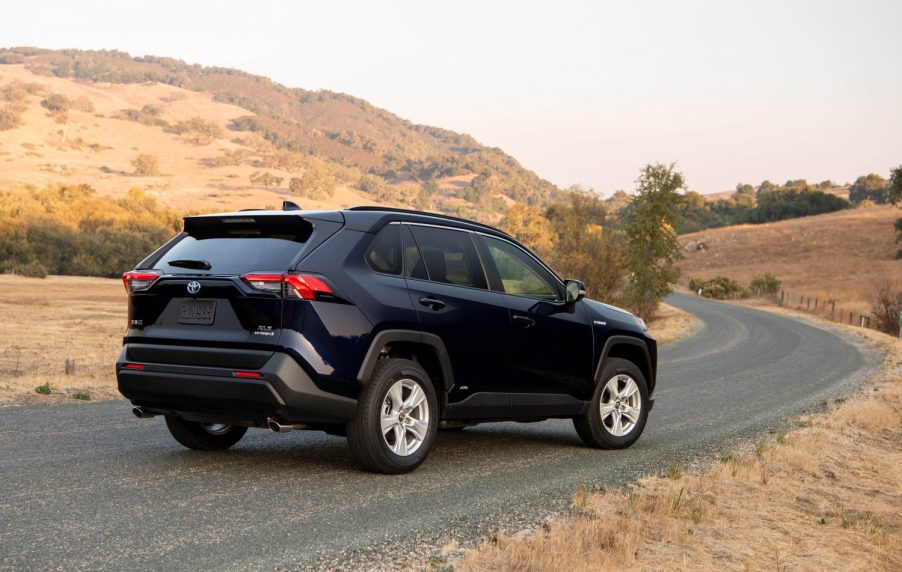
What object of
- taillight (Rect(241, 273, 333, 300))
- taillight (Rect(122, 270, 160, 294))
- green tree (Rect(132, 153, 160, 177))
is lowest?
taillight (Rect(122, 270, 160, 294))

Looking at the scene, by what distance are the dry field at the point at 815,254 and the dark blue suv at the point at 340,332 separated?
57.3 meters

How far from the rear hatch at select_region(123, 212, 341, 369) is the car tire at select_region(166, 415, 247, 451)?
105 cm

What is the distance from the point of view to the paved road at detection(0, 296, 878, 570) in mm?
4926

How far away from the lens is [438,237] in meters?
7.61

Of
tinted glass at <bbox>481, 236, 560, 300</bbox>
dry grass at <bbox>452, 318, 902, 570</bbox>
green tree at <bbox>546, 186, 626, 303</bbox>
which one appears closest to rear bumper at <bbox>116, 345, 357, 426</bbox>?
dry grass at <bbox>452, 318, 902, 570</bbox>

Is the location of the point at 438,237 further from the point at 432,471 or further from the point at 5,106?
the point at 5,106

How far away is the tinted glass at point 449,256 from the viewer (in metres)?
7.41

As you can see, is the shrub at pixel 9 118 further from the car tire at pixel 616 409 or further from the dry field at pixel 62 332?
the car tire at pixel 616 409

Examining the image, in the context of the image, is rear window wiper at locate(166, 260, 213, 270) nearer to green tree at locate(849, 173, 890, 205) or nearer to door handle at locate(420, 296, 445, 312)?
door handle at locate(420, 296, 445, 312)

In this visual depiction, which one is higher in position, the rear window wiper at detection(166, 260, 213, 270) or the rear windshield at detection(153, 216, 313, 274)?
the rear windshield at detection(153, 216, 313, 274)

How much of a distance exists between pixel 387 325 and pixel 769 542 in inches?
113

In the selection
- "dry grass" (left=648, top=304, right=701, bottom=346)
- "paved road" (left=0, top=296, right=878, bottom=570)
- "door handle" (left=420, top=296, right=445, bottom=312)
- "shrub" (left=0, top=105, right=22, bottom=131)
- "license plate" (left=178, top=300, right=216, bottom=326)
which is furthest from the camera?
"shrub" (left=0, top=105, right=22, bottom=131)

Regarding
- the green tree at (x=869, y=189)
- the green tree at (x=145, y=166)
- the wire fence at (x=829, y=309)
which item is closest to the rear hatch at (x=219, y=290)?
the wire fence at (x=829, y=309)

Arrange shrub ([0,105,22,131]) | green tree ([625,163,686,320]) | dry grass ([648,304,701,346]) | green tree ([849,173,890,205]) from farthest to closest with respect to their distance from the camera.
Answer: green tree ([849,173,890,205]) → shrub ([0,105,22,131]) → green tree ([625,163,686,320]) → dry grass ([648,304,701,346])
